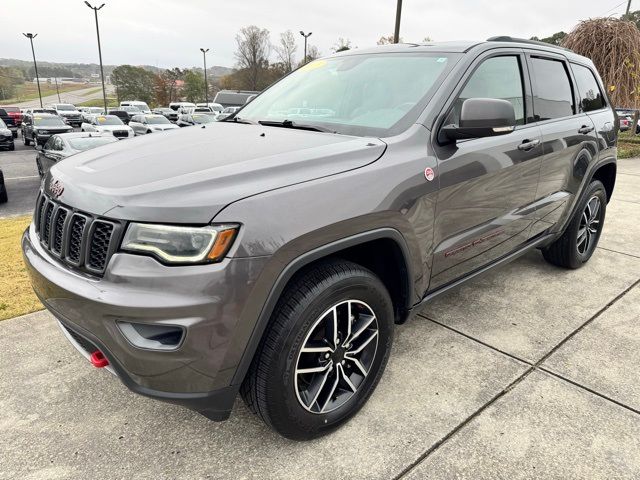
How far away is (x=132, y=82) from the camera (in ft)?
224

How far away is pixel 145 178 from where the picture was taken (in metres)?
1.94

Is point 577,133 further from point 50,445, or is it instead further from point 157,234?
point 50,445

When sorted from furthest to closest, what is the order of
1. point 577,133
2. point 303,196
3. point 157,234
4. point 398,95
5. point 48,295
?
point 577,133
point 398,95
point 48,295
point 303,196
point 157,234

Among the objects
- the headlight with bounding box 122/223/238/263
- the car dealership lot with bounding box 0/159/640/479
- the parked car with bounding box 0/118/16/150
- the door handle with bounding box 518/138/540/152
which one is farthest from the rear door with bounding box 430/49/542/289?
the parked car with bounding box 0/118/16/150

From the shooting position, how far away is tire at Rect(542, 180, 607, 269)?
416 centimetres

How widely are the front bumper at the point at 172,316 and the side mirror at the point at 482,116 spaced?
1294mm

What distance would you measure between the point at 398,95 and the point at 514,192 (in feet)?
3.39

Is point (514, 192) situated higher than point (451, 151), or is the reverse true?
point (451, 151)

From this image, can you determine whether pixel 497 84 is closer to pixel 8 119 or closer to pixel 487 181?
pixel 487 181

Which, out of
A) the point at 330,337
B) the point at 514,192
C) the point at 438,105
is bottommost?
the point at 330,337

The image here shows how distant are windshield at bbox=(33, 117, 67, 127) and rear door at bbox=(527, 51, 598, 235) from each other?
24.1 metres

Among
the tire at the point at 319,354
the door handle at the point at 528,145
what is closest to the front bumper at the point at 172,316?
the tire at the point at 319,354

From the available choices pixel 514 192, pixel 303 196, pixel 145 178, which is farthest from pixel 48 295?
pixel 514 192

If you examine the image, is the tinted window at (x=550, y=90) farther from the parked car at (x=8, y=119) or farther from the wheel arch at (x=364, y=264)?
the parked car at (x=8, y=119)
